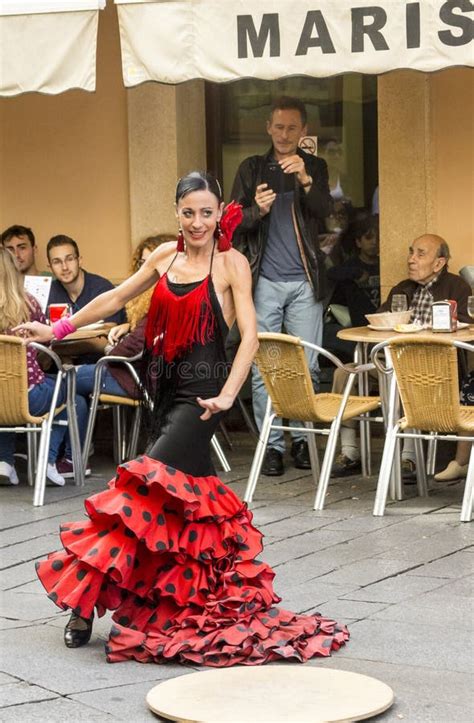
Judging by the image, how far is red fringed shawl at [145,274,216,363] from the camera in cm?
571

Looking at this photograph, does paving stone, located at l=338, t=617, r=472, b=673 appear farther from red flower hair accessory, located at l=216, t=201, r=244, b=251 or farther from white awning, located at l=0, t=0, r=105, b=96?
white awning, located at l=0, t=0, r=105, b=96

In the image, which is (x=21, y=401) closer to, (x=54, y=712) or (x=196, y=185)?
(x=196, y=185)

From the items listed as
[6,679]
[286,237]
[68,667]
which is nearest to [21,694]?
[6,679]

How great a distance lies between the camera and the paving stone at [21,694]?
496 cm

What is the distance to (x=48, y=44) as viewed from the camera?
893cm

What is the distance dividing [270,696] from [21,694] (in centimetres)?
85

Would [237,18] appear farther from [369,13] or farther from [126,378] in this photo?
[126,378]

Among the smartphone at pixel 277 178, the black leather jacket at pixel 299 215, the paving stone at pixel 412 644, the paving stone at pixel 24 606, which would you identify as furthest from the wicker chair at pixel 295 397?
the paving stone at pixel 412 644

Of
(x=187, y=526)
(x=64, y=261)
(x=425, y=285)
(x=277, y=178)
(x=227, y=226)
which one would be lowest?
(x=187, y=526)

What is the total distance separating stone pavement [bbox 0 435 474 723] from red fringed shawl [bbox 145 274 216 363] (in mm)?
1164

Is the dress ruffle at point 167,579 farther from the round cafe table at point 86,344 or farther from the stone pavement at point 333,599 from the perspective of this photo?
the round cafe table at point 86,344

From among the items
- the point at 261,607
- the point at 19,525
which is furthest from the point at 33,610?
the point at 19,525

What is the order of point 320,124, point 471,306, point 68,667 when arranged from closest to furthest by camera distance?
point 68,667 → point 471,306 → point 320,124

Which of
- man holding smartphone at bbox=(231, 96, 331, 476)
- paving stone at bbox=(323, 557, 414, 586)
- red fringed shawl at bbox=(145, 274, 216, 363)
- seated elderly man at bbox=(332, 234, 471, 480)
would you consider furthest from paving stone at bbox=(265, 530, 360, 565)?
man holding smartphone at bbox=(231, 96, 331, 476)
